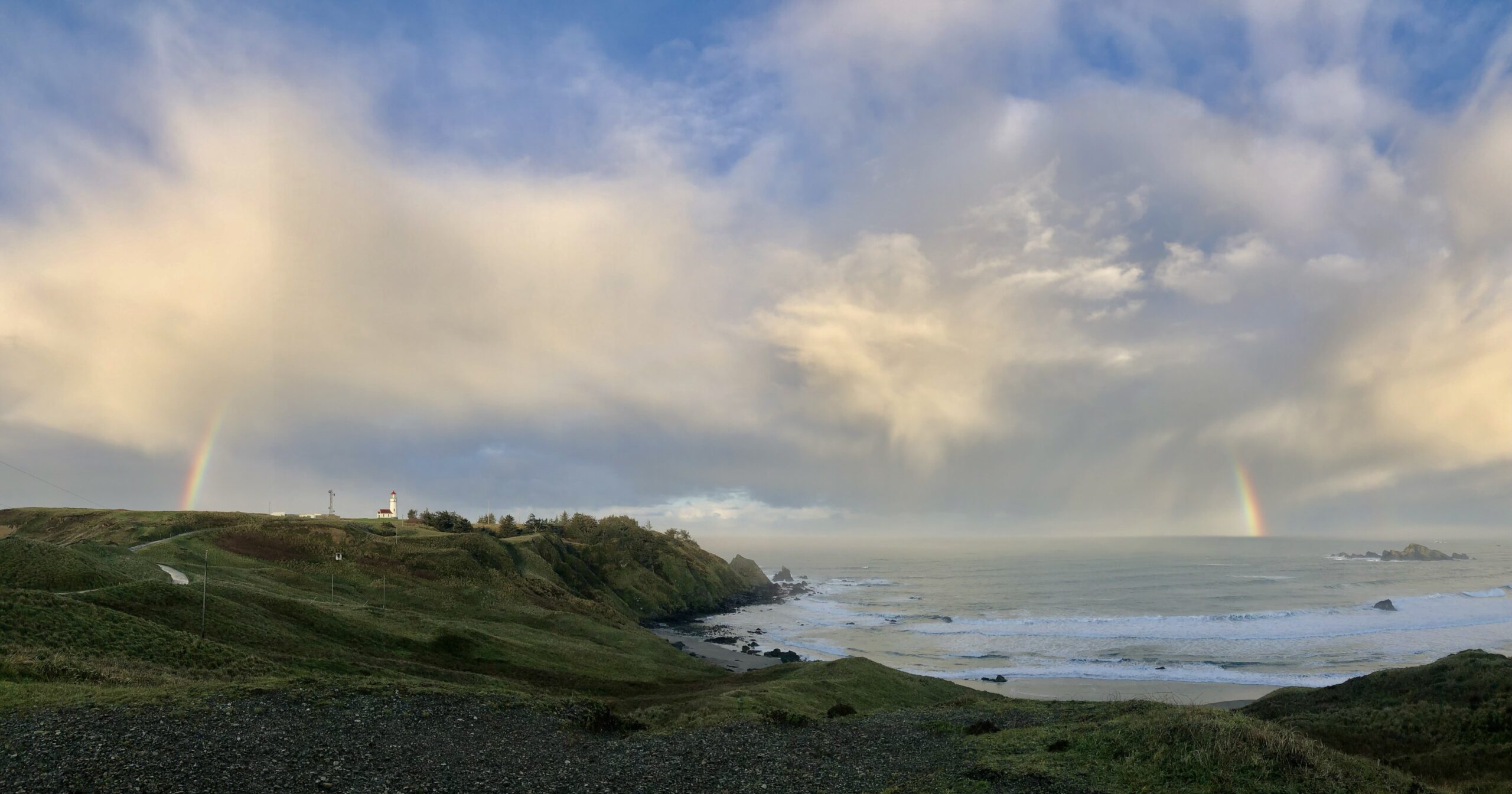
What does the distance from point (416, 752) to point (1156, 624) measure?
313 ft

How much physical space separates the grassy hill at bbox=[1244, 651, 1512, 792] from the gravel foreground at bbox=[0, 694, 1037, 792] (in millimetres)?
15234

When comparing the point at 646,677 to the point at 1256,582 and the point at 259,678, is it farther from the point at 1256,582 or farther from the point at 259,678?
the point at 1256,582

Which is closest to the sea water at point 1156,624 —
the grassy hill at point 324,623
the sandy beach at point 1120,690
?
the sandy beach at point 1120,690

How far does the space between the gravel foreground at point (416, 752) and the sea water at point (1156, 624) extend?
145 ft

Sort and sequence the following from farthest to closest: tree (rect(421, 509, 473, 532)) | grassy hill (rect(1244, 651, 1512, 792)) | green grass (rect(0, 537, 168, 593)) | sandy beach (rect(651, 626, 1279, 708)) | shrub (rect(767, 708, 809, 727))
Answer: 1. tree (rect(421, 509, 473, 532))
2. sandy beach (rect(651, 626, 1279, 708))
3. green grass (rect(0, 537, 168, 593))
4. shrub (rect(767, 708, 809, 727))
5. grassy hill (rect(1244, 651, 1512, 792))

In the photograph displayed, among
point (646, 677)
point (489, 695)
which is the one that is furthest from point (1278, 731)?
point (646, 677)

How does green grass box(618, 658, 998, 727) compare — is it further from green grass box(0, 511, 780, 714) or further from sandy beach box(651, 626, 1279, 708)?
sandy beach box(651, 626, 1279, 708)

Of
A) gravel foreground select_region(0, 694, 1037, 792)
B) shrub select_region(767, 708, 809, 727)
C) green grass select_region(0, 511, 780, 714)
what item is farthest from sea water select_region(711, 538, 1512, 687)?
gravel foreground select_region(0, 694, 1037, 792)

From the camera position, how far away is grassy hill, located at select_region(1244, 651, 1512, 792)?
2267 centimetres

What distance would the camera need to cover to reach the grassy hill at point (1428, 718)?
2267 cm

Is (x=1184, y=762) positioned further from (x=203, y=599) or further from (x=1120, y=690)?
(x=1120, y=690)

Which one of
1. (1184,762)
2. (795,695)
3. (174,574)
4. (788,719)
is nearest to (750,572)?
(174,574)

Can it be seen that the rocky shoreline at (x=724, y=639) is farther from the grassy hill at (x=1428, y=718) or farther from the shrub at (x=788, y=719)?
the grassy hill at (x=1428, y=718)

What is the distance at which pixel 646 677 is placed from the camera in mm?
44344
